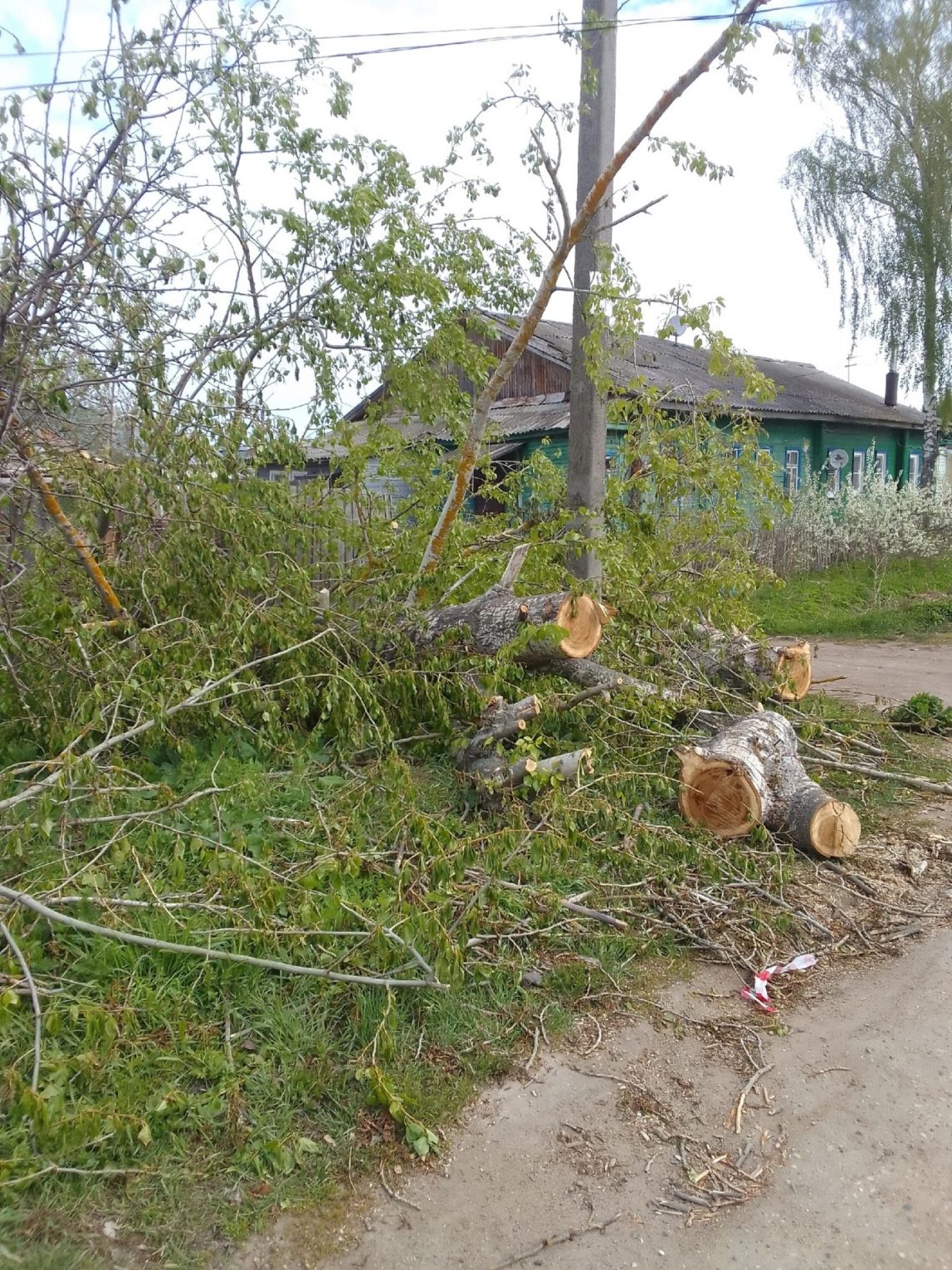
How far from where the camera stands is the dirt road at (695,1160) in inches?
88.1

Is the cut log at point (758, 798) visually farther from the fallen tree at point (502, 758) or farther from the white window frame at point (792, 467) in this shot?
the white window frame at point (792, 467)

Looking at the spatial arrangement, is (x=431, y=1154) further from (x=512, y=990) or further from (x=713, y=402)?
(x=713, y=402)

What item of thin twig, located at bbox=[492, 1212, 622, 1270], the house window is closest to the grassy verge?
thin twig, located at bbox=[492, 1212, 622, 1270]

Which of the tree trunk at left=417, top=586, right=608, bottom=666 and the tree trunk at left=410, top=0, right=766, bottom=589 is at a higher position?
the tree trunk at left=410, top=0, right=766, bottom=589

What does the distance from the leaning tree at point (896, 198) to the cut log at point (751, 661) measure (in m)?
14.6

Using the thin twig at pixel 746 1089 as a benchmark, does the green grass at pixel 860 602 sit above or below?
above

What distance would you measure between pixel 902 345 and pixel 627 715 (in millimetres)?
18147

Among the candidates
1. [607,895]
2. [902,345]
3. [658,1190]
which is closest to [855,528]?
[902,345]

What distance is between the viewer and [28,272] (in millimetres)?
3986

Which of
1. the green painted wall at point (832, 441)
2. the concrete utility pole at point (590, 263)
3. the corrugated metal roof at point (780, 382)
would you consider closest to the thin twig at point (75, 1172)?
the concrete utility pole at point (590, 263)

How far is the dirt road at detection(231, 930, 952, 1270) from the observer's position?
2238 millimetres

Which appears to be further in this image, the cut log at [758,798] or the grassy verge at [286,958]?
the cut log at [758,798]

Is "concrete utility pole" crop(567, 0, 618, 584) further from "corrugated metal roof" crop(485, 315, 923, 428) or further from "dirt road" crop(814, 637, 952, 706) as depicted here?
"corrugated metal roof" crop(485, 315, 923, 428)

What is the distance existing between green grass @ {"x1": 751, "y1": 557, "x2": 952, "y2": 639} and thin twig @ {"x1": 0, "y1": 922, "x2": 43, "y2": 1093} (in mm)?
9452
